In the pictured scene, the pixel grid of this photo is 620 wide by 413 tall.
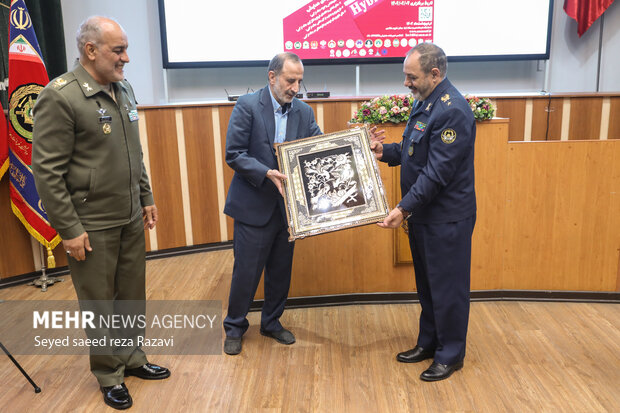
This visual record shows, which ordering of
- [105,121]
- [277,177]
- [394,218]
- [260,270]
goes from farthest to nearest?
[260,270], [277,177], [394,218], [105,121]

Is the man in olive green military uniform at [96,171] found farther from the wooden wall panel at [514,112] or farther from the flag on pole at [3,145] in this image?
the wooden wall panel at [514,112]

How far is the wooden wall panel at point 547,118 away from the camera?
4.54 m

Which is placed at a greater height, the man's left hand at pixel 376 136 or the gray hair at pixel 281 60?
the gray hair at pixel 281 60

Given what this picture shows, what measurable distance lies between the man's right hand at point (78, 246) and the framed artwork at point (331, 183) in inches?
34.3

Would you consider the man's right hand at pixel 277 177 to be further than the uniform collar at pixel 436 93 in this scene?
Yes

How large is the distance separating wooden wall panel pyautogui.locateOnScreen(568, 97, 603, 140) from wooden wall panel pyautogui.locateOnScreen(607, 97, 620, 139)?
0.30 ft

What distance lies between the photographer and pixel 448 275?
253 centimetres

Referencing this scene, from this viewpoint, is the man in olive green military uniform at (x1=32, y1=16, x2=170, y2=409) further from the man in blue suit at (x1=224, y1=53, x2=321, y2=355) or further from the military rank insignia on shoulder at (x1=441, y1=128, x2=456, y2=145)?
the military rank insignia on shoulder at (x1=441, y1=128, x2=456, y2=145)

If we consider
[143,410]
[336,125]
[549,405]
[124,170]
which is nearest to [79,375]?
[143,410]

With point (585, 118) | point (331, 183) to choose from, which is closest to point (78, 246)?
point (331, 183)

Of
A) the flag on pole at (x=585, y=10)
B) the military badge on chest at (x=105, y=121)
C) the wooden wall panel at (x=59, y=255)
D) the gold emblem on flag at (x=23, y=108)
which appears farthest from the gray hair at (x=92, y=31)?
the flag on pole at (x=585, y=10)

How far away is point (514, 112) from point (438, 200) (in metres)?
2.57

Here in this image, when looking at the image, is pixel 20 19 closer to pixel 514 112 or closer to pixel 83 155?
pixel 83 155

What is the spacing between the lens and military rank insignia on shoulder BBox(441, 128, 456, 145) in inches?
90.7
